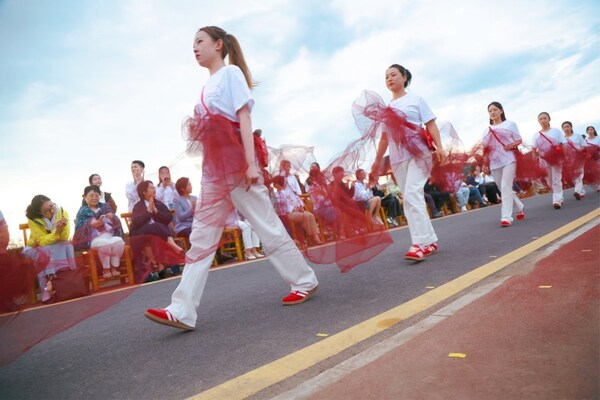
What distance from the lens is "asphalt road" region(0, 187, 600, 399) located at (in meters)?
2.48

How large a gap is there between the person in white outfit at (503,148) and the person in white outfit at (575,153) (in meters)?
3.48

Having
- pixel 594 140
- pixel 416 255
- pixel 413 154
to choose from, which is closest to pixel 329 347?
pixel 416 255

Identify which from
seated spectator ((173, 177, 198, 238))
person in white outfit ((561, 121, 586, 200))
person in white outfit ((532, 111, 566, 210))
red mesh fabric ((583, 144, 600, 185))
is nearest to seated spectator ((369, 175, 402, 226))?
person in white outfit ((532, 111, 566, 210))

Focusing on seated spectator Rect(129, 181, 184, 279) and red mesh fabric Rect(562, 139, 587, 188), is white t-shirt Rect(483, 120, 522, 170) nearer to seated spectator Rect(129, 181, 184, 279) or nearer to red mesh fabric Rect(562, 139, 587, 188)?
red mesh fabric Rect(562, 139, 587, 188)

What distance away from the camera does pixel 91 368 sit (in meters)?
2.86

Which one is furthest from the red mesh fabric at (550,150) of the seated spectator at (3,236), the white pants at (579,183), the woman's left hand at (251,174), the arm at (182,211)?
the seated spectator at (3,236)

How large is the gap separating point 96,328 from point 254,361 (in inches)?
87.8

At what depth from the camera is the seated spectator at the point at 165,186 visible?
11.9 feet

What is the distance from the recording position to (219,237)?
3.44 m

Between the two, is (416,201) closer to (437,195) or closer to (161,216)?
(161,216)

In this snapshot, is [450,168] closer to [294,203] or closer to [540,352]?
[294,203]

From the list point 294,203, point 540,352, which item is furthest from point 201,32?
point 540,352

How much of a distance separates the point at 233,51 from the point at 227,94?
53 centimetres

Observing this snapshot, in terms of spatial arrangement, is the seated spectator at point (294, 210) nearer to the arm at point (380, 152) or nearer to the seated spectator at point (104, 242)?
the arm at point (380, 152)
